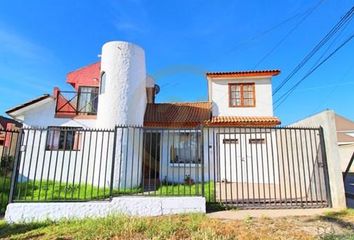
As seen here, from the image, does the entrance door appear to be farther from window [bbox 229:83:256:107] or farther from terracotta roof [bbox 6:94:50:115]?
terracotta roof [bbox 6:94:50:115]

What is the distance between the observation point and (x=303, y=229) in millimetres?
5965

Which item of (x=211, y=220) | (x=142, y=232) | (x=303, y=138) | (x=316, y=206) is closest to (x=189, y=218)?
(x=211, y=220)

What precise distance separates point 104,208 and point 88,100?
359 inches

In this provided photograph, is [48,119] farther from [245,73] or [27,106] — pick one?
[245,73]

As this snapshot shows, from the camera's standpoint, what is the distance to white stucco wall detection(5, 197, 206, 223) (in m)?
7.10

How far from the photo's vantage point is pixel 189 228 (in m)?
5.85

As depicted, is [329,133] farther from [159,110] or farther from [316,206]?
[159,110]

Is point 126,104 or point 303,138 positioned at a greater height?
point 126,104

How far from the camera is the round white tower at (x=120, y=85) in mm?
12586

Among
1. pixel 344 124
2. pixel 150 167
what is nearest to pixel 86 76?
pixel 150 167

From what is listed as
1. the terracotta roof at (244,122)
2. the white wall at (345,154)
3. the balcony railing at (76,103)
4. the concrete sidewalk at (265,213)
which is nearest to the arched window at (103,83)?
the balcony railing at (76,103)

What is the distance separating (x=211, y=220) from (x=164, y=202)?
1.62 meters

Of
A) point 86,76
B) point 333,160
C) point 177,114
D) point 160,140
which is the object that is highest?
point 86,76

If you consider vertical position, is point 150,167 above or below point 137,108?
below
